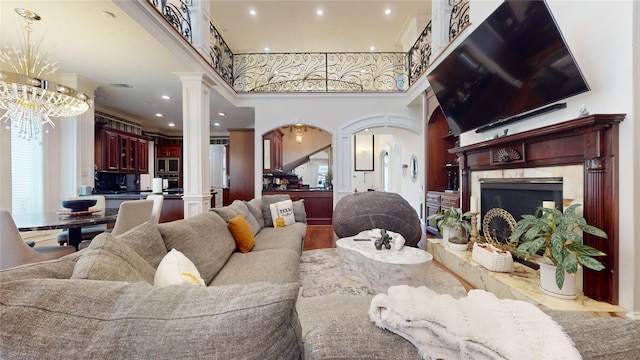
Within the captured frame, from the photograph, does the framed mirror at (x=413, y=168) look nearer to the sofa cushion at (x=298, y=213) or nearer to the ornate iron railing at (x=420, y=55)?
the ornate iron railing at (x=420, y=55)

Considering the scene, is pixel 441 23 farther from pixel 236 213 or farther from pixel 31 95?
pixel 31 95

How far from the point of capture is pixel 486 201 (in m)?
3.17

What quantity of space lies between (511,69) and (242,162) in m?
6.07

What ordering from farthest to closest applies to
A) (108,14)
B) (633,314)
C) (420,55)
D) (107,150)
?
(107,150)
(420,55)
(108,14)
(633,314)

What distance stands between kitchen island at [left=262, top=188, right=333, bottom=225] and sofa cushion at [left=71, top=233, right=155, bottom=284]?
4.84 metres

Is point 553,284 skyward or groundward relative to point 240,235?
groundward

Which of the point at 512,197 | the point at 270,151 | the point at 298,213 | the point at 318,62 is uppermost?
the point at 318,62

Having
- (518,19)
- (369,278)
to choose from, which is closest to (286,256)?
(369,278)

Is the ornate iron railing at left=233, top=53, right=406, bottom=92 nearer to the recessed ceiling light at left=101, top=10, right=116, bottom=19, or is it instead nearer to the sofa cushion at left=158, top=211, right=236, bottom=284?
the recessed ceiling light at left=101, top=10, right=116, bottom=19

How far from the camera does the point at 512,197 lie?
9.15 feet

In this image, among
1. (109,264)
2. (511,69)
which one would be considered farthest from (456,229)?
(109,264)

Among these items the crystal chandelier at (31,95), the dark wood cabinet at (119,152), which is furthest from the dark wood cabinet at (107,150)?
the crystal chandelier at (31,95)

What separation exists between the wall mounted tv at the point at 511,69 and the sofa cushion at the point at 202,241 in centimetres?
308

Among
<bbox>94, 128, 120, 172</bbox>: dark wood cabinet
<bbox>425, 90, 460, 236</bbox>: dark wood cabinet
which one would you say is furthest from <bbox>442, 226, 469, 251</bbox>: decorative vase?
<bbox>94, 128, 120, 172</bbox>: dark wood cabinet
